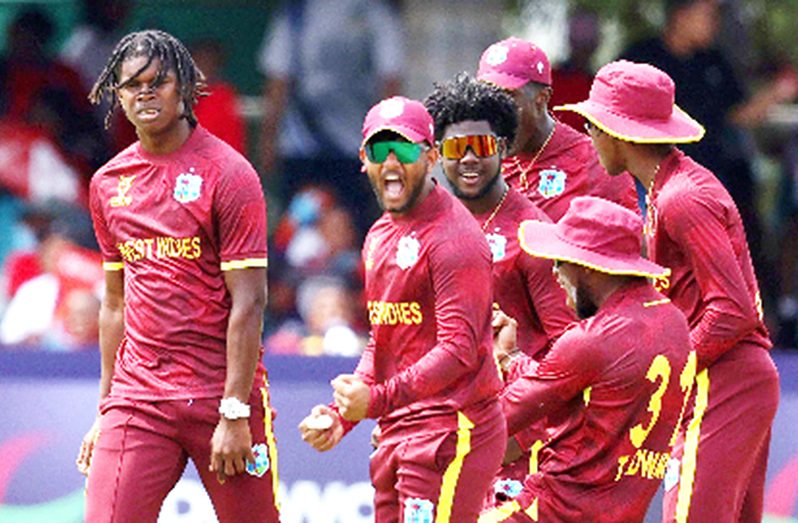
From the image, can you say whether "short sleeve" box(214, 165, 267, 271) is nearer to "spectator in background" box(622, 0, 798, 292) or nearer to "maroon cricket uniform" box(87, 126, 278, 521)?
"maroon cricket uniform" box(87, 126, 278, 521)

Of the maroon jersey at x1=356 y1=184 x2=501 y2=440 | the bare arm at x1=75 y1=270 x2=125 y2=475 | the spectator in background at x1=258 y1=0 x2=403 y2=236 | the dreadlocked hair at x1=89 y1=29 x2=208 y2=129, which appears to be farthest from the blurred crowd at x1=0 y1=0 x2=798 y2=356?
the maroon jersey at x1=356 y1=184 x2=501 y2=440

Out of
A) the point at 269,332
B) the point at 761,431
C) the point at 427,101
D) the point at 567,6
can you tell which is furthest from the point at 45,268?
the point at 761,431

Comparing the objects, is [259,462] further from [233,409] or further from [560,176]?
[560,176]

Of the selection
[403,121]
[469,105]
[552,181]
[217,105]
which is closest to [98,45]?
[217,105]

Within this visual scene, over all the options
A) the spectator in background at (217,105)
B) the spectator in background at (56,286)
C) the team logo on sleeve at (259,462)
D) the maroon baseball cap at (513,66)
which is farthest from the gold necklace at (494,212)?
the spectator in background at (217,105)

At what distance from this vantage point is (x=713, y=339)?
7.10 m

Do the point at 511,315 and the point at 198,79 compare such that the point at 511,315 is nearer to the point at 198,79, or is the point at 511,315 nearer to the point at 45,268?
the point at 198,79

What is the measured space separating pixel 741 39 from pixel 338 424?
21.9 feet

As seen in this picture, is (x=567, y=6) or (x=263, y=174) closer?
(x=263, y=174)

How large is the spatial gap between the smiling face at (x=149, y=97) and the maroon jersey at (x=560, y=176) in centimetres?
169

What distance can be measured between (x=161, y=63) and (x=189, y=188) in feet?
1.47

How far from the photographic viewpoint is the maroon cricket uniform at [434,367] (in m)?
6.52

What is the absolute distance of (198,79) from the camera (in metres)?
7.16

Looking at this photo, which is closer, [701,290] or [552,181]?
[701,290]
